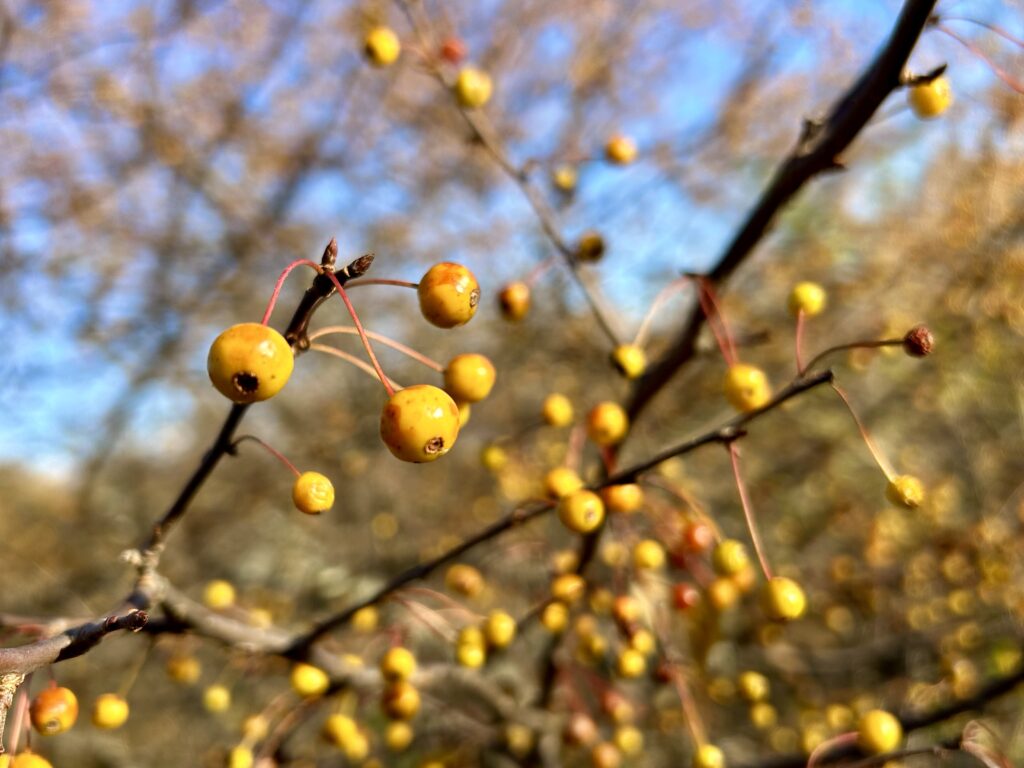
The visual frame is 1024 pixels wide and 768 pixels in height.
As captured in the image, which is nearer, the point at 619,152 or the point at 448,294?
the point at 448,294

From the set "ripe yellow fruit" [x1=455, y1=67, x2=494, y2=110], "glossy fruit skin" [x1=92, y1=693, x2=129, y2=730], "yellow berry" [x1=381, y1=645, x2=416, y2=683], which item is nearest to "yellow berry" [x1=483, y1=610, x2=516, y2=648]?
"yellow berry" [x1=381, y1=645, x2=416, y2=683]

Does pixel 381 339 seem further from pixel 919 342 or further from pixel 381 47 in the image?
pixel 381 47

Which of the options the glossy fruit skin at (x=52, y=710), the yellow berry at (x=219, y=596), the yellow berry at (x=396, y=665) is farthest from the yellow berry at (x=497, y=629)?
the glossy fruit skin at (x=52, y=710)

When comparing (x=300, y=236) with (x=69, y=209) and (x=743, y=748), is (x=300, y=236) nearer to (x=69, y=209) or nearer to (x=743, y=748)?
(x=69, y=209)

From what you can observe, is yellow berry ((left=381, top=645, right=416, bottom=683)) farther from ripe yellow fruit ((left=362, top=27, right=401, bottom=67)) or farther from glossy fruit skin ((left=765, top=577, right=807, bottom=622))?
ripe yellow fruit ((left=362, top=27, right=401, bottom=67))

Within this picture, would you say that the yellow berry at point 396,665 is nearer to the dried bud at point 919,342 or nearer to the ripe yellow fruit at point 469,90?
the dried bud at point 919,342

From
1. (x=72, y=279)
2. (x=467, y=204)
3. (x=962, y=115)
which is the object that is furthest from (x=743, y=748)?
(x=72, y=279)

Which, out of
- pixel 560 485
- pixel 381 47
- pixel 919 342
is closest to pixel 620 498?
pixel 560 485
